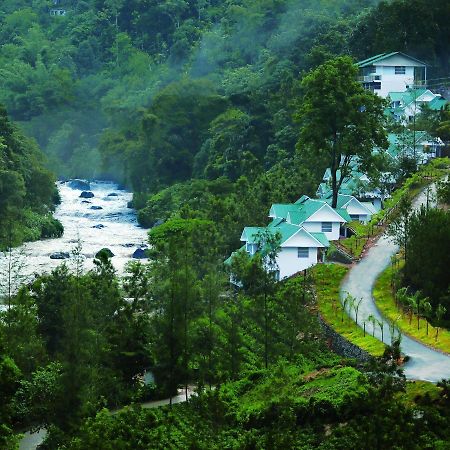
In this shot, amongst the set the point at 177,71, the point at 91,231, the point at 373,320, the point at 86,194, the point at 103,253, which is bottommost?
the point at 86,194

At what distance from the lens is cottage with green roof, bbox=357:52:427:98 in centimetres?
7394

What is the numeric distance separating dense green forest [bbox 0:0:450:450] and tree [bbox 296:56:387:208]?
45 centimetres

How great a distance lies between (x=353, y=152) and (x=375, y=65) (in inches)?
715

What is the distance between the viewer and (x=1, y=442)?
30.0 meters

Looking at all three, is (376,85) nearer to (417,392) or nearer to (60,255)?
(60,255)

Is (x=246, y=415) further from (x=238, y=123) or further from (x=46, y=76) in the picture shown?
(x=46, y=76)

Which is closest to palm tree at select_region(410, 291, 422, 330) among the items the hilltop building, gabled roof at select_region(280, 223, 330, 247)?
gabled roof at select_region(280, 223, 330, 247)

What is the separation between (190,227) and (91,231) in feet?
62.6

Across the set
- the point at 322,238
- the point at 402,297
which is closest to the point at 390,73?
the point at 322,238

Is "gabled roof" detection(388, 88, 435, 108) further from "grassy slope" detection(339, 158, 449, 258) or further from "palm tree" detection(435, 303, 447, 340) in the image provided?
"palm tree" detection(435, 303, 447, 340)

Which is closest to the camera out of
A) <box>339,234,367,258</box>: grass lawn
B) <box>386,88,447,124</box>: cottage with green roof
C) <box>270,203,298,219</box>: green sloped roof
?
<box>339,234,367,258</box>: grass lawn

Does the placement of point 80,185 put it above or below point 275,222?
below

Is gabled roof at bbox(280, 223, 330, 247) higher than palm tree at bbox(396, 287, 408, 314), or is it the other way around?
gabled roof at bbox(280, 223, 330, 247)

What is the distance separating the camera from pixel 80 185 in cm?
10100
